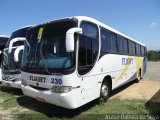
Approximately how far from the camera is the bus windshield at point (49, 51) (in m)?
6.78

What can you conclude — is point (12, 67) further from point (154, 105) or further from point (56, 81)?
point (154, 105)

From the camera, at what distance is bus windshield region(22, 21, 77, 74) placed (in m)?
6.78

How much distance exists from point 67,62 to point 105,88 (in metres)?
2.87

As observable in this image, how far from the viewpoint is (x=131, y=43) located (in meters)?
14.1

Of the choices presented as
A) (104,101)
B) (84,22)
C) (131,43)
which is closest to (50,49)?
(84,22)

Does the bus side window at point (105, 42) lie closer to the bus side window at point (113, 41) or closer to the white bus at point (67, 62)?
the white bus at point (67, 62)

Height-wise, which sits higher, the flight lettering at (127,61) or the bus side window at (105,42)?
the bus side window at (105,42)

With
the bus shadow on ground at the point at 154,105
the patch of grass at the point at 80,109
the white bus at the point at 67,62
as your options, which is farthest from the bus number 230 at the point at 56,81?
the bus shadow on ground at the point at 154,105

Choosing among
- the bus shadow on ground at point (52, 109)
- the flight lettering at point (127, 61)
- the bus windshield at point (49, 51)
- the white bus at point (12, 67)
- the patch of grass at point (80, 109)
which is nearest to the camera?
the bus windshield at point (49, 51)

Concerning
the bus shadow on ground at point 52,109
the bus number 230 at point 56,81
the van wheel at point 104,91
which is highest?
the bus number 230 at point 56,81

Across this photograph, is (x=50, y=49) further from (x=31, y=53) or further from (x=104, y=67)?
(x=104, y=67)

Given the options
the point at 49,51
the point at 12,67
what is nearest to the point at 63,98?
the point at 49,51

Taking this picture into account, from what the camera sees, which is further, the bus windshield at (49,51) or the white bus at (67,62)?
the bus windshield at (49,51)

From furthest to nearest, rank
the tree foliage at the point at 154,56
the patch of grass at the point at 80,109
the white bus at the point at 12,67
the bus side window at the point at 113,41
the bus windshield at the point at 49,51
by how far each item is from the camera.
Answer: the tree foliage at the point at 154,56
the white bus at the point at 12,67
the bus side window at the point at 113,41
the patch of grass at the point at 80,109
the bus windshield at the point at 49,51
